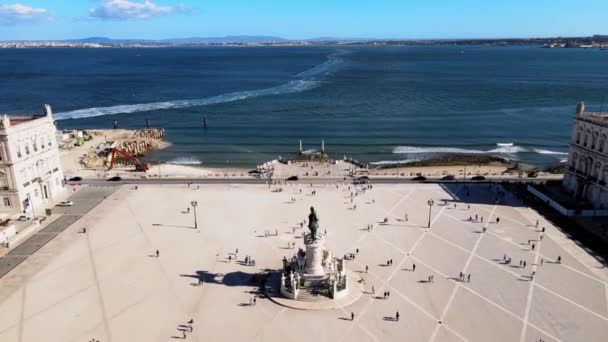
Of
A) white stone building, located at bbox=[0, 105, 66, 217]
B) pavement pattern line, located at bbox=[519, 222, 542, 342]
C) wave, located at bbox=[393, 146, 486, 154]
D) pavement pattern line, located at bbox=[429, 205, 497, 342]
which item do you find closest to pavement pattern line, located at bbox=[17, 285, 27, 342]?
white stone building, located at bbox=[0, 105, 66, 217]

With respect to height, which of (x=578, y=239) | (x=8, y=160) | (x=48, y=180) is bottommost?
(x=578, y=239)

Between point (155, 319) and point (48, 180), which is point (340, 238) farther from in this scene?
point (48, 180)

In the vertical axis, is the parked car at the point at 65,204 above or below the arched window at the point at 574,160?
below

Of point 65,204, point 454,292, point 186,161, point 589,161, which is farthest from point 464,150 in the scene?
point 65,204

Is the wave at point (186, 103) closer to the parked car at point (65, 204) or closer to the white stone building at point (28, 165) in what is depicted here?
the white stone building at point (28, 165)

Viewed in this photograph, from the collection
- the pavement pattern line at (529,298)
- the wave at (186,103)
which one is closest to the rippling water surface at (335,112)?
the wave at (186,103)

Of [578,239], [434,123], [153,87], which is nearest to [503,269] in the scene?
[578,239]
